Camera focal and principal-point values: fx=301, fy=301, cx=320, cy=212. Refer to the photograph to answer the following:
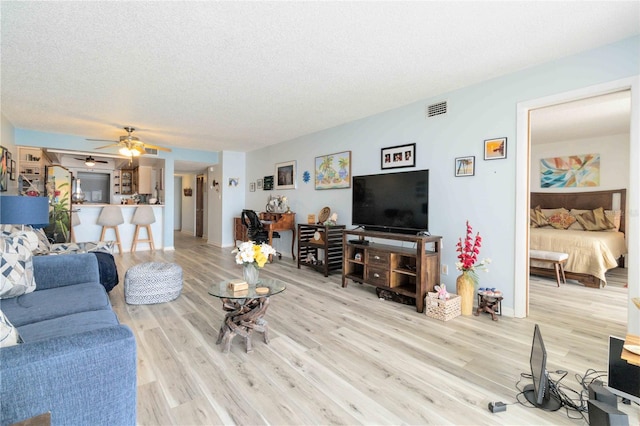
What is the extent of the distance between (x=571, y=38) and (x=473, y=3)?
104 centimetres

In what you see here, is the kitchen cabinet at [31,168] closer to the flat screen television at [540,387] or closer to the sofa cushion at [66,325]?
the sofa cushion at [66,325]

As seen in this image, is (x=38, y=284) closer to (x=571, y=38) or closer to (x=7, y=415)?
(x=7, y=415)

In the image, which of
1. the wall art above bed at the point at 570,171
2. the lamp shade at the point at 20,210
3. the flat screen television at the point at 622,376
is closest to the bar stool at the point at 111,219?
the lamp shade at the point at 20,210

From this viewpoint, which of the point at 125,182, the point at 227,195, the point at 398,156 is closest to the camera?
the point at 398,156

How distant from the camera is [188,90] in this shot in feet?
11.0

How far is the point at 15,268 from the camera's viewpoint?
6.73ft

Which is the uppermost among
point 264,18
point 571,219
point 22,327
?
point 264,18

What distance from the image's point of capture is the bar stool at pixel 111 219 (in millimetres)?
6133

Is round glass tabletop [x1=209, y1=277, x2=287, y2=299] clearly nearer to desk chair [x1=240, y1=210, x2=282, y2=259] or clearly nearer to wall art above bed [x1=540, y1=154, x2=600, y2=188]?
desk chair [x1=240, y1=210, x2=282, y2=259]

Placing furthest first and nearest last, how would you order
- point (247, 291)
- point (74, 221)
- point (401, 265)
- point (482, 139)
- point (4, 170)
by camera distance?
1. point (74, 221)
2. point (4, 170)
3. point (401, 265)
4. point (482, 139)
5. point (247, 291)

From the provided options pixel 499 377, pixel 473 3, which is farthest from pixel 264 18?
pixel 499 377

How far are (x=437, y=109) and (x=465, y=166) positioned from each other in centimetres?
77

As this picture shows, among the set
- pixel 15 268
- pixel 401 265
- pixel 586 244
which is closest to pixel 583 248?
pixel 586 244

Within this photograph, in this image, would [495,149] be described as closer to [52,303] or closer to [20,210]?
[52,303]
